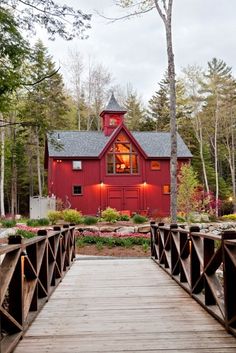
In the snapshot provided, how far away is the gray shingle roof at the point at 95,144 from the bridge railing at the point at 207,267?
16.2 m

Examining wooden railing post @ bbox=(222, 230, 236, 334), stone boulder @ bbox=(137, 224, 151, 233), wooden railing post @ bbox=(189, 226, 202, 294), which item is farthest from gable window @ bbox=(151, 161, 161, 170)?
wooden railing post @ bbox=(222, 230, 236, 334)

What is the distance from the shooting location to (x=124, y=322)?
3.99 m

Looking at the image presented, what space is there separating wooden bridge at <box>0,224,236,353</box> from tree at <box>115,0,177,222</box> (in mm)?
6354

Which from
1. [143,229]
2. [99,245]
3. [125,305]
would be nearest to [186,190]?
[143,229]

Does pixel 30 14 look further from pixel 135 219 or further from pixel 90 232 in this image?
pixel 135 219

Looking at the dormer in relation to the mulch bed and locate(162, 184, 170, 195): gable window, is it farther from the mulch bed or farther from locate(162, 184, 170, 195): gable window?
the mulch bed

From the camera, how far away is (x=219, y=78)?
3039cm

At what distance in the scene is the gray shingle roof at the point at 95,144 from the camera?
75.5 feet

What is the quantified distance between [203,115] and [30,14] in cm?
2568

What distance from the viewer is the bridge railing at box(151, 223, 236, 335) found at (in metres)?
3.46

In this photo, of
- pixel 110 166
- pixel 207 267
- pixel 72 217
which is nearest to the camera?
pixel 207 267

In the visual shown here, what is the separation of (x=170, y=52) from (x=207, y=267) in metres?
10.3

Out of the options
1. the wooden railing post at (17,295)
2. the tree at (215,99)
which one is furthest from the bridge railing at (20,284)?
the tree at (215,99)

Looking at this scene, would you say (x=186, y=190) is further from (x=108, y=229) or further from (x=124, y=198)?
(x=124, y=198)
